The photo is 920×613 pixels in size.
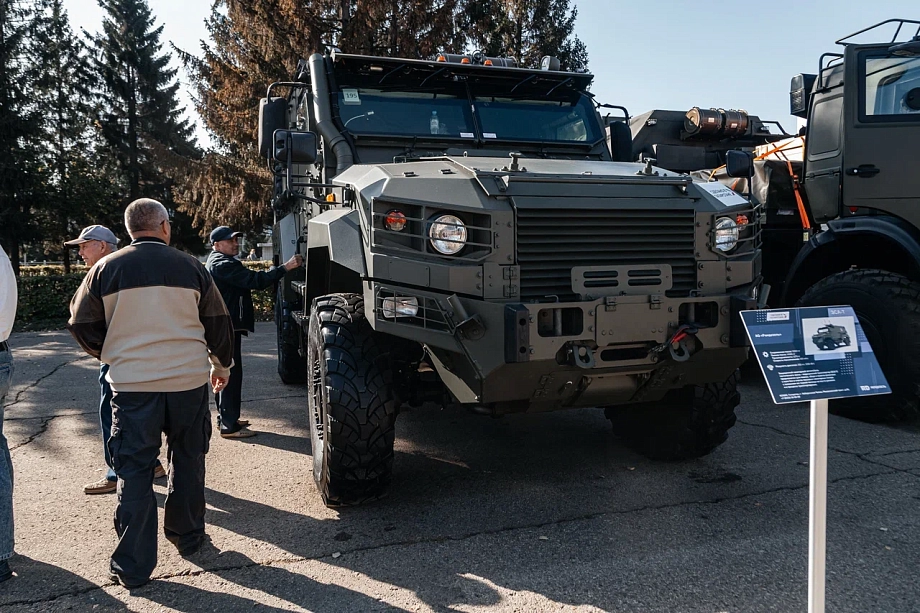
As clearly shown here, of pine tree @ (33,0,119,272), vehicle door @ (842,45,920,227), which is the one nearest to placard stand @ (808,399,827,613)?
vehicle door @ (842,45,920,227)

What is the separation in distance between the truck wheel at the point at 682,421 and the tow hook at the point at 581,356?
3.81 feet

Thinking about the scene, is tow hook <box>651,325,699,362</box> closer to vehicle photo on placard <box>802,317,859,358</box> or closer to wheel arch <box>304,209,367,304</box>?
vehicle photo on placard <box>802,317,859,358</box>

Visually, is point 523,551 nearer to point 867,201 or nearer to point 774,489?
point 774,489

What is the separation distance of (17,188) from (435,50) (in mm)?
12550

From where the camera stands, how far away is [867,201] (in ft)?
19.4

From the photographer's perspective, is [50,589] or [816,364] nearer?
[816,364]

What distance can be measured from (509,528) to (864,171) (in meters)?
4.18

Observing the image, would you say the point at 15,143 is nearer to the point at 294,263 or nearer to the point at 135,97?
the point at 135,97

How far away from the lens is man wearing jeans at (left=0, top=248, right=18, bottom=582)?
3304mm

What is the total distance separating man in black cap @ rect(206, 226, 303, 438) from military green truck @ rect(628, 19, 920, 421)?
3.18 m

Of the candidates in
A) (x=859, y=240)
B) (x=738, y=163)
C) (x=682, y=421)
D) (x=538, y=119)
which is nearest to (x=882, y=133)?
(x=859, y=240)

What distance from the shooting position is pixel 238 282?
215 inches

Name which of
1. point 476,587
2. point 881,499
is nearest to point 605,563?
point 476,587

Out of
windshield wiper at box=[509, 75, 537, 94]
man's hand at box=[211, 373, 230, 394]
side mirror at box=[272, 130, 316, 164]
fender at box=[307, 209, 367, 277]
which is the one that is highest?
windshield wiper at box=[509, 75, 537, 94]
